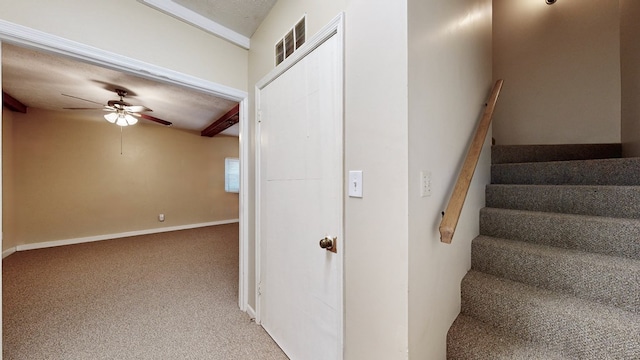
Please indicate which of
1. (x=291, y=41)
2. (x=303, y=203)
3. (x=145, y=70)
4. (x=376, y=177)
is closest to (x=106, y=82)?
(x=145, y=70)

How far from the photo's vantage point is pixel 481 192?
1.79 m

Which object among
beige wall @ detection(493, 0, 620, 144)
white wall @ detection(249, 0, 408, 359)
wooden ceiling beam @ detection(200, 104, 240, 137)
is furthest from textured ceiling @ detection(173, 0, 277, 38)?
beige wall @ detection(493, 0, 620, 144)

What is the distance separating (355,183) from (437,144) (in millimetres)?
451

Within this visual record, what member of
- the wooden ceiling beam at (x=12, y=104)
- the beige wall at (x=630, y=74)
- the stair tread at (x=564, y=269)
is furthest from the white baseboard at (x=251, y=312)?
the wooden ceiling beam at (x=12, y=104)

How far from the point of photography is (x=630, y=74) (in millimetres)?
2219

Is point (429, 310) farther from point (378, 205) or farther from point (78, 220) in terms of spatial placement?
point (78, 220)

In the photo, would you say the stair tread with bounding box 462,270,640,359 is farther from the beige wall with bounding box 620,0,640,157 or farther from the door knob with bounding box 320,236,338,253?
the beige wall with bounding box 620,0,640,157

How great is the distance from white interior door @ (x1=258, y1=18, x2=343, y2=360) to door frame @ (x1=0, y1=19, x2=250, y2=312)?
295mm

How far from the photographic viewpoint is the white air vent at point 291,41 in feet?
4.85

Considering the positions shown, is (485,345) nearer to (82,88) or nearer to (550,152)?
(550,152)

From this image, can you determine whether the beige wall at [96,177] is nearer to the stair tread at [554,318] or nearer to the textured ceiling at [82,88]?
the textured ceiling at [82,88]

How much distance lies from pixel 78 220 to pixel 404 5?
20.5 ft

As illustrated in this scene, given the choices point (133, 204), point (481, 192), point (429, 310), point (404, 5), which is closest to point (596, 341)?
point (429, 310)

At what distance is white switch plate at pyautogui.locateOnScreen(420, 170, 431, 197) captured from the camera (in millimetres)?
1012
